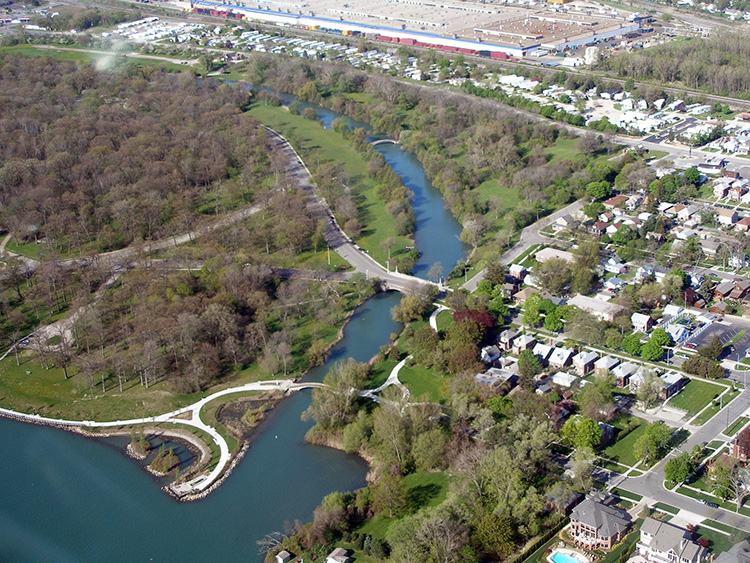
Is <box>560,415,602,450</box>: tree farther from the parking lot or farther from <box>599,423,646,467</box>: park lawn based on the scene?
the parking lot

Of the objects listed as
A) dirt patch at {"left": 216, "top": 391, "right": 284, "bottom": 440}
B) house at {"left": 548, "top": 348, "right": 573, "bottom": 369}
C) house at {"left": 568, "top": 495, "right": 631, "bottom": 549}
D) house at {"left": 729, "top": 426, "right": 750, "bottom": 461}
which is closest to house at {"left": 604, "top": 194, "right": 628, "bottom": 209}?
house at {"left": 548, "top": 348, "right": 573, "bottom": 369}

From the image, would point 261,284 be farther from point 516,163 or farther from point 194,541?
point 516,163

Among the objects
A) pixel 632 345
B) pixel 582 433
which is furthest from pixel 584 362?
pixel 582 433

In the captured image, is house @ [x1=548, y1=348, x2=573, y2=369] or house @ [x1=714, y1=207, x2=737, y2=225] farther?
house @ [x1=714, y1=207, x2=737, y2=225]

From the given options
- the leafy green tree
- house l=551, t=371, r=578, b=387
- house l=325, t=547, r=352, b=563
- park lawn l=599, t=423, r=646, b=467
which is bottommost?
house l=325, t=547, r=352, b=563

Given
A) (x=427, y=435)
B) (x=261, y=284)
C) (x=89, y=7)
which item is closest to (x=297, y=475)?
(x=427, y=435)

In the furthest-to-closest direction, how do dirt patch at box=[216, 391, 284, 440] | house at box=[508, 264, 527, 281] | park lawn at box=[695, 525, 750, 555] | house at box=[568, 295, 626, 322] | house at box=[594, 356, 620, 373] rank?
1. house at box=[508, 264, 527, 281]
2. house at box=[568, 295, 626, 322]
3. house at box=[594, 356, 620, 373]
4. dirt patch at box=[216, 391, 284, 440]
5. park lawn at box=[695, 525, 750, 555]

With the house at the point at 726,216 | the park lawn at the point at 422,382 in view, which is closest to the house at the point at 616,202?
the house at the point at 726,216
